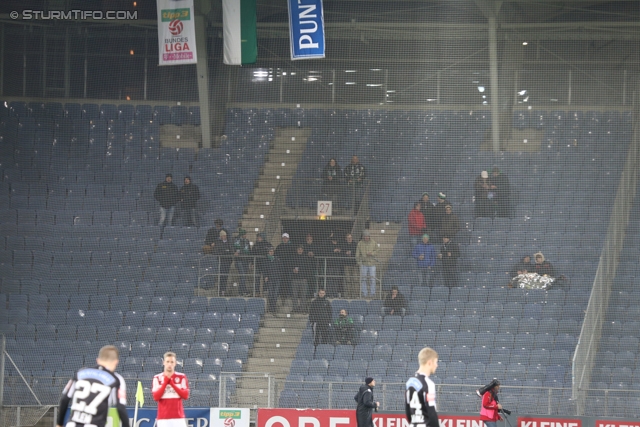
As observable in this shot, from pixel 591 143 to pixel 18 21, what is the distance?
476 inches

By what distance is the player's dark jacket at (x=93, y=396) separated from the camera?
7336 mm

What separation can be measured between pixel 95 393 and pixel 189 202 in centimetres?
1339

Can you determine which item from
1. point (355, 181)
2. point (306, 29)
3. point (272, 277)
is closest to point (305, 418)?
point (272, 277)

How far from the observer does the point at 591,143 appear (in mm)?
20672

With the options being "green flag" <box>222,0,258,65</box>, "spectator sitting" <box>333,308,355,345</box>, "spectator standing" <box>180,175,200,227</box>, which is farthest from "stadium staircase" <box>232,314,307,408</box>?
"green flag" <box>222,0,258,65</box>

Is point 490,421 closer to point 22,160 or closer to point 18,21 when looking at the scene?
point 22,160

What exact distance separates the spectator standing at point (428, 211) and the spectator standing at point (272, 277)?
3.03m

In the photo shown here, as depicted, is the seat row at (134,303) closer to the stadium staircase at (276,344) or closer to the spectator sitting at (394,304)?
the stadium staircase at (276,344)

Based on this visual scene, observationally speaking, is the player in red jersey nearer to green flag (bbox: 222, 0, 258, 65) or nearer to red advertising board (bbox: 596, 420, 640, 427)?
red advertising board (bbox: 596, 420, 640, 427)

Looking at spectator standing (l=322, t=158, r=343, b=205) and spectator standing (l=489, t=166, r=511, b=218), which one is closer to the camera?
spectator standing (l=489, t=166, r=511, b=218)

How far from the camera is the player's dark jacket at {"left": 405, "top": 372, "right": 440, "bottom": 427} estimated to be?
781 centimetres

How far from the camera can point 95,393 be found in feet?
24.1

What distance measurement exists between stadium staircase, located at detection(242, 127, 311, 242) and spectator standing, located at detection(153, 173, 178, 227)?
1466 mm

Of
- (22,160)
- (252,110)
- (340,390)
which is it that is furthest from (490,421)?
(22,160)
